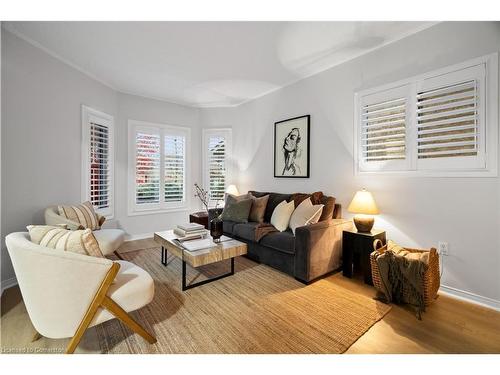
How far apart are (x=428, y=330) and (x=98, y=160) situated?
4.72 metres

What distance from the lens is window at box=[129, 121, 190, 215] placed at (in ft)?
14.4

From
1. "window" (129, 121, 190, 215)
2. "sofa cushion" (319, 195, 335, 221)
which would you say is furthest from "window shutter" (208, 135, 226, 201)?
"sofa cushion" (319, 195, 335, 221)

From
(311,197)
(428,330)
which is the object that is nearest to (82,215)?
(311,197)

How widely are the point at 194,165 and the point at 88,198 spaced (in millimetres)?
2112

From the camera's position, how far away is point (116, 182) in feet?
13.8

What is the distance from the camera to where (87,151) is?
350cm

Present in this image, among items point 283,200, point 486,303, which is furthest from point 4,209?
point 486,303

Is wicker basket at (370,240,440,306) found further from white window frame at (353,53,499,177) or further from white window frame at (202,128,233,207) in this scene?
white window frame at (202,128,233,207)

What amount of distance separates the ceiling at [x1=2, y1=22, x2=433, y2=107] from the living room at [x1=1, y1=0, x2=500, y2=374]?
0.02 metres

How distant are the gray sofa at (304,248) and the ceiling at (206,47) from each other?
6.27ft

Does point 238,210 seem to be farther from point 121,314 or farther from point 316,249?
point 121,314

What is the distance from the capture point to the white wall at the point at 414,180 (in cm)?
210

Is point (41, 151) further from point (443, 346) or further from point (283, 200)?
point (443, 346)

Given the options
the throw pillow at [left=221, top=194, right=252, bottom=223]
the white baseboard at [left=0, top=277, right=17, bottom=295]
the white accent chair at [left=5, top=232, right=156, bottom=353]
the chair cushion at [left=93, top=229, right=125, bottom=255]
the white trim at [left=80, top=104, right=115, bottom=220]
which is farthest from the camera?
the throw pillow at [left=221, top=194, right=252, bottom=223]
